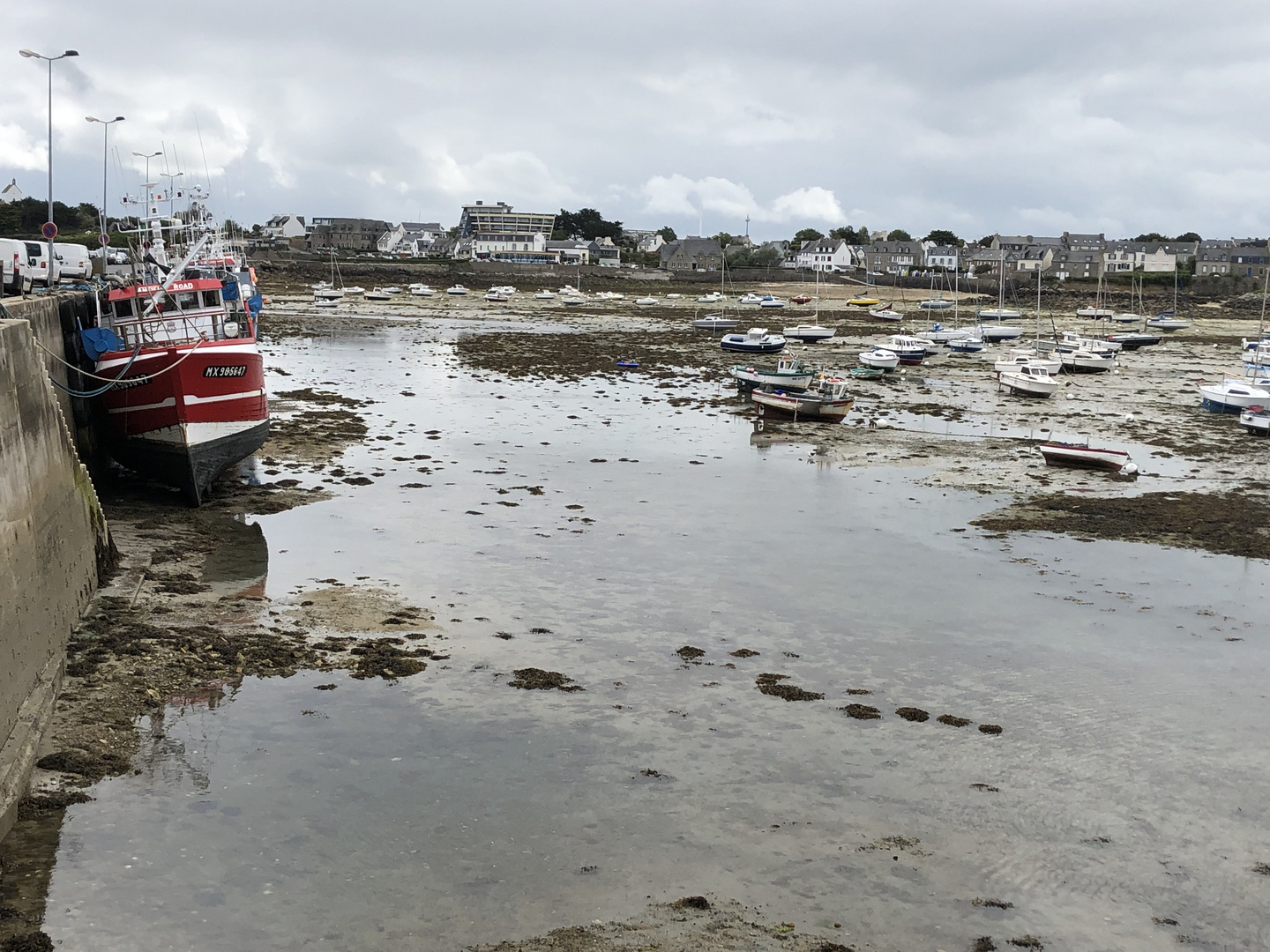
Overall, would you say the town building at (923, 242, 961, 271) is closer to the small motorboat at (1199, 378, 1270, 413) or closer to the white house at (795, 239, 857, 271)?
the white house at (795, 239, 857, 271)

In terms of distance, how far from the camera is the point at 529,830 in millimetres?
10758

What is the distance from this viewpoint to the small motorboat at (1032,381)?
4866 centimetres

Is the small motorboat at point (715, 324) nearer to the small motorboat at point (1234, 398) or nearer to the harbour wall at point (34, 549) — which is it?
the small motorboat at point (1234, 398)

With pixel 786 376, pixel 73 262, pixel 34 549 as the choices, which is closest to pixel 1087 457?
pixel 786 376

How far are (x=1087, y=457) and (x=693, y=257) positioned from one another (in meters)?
124

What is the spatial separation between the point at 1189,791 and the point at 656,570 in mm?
9942

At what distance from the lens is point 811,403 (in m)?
39.1

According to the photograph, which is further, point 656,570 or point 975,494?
point 975,494

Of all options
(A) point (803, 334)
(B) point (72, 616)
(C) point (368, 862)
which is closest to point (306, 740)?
(C) point (368, 862)

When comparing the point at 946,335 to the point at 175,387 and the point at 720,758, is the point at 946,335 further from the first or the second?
the point at 720,758

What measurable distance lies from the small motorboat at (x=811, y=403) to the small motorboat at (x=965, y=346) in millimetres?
32984

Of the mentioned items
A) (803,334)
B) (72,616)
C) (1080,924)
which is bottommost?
(1080,924)

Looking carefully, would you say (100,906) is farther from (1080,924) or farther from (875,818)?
(1080,924)

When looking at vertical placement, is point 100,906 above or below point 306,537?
below
